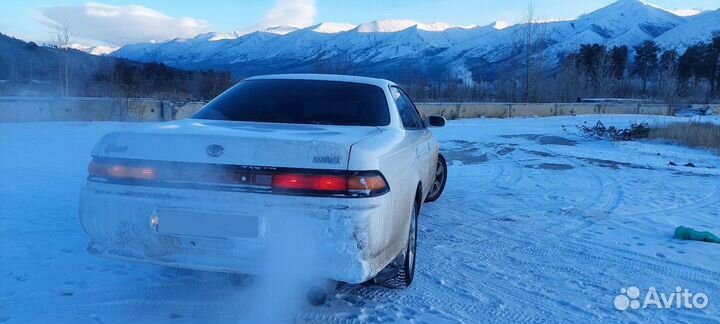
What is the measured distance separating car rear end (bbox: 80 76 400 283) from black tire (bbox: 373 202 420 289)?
457 mm

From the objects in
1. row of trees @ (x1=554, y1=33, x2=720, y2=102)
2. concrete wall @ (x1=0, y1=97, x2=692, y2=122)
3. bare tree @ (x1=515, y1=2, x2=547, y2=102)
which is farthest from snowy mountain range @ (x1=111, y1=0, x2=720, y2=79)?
concrete wall @ (x1=0, y1=97, x2=692, y2=122)

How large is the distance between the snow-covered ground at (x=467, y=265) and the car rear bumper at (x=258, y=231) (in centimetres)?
43

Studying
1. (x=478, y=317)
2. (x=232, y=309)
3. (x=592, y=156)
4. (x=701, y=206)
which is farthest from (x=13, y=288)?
(x=592, y=156)

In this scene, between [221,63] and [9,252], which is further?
[221,63]

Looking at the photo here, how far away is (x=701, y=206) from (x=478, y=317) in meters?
4.45

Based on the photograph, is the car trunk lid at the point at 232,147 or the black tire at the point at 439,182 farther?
the black tire at the point at 439,182

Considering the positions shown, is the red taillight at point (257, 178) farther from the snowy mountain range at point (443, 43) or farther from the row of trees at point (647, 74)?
the snowy mountain range at point (443, 43)

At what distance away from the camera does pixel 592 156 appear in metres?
10.5

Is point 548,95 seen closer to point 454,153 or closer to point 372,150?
point 454,153

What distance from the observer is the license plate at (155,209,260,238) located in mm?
2506

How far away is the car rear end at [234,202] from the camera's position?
248cm

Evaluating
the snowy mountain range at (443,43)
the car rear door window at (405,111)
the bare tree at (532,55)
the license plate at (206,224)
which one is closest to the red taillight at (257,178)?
the license plate at (206,224)

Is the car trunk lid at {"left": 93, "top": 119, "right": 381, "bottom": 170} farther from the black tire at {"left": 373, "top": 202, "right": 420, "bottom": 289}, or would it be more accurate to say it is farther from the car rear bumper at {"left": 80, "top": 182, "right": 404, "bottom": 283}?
the black tire at {"left": 373, "top": 202, "right": 420, "bottom": 289}

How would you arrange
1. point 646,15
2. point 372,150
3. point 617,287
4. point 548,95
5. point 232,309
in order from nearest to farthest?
point 372,150 < point 232,309 < point 617,287 < point 548,95 < point 646,15
